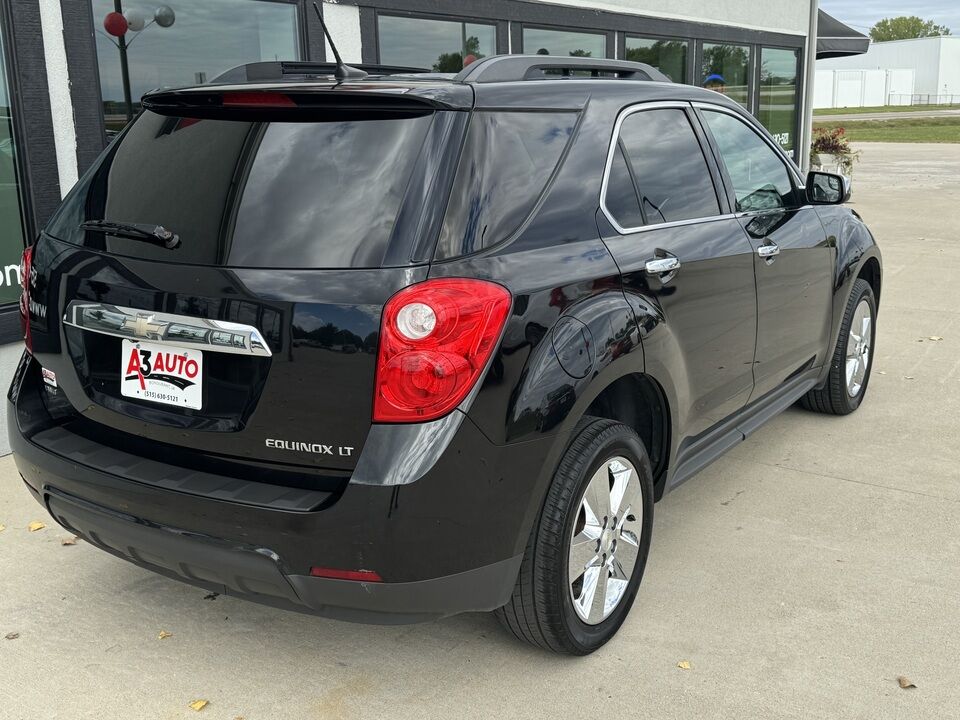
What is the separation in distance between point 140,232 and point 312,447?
82 cm

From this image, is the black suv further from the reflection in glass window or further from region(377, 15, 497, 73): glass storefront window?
the reflection in glass window

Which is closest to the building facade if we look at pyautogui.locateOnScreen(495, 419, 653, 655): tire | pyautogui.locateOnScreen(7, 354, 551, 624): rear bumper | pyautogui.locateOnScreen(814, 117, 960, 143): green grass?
pyautogui.locateOnScreen(7, 354, 551, 624): rear bumper

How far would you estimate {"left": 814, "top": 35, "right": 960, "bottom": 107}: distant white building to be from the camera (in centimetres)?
9838

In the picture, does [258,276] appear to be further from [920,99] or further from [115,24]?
[920,99]

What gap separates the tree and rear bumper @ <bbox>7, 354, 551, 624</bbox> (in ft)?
559

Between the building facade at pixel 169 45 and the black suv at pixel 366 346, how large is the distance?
2490 millimetres

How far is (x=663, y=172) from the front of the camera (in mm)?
3641

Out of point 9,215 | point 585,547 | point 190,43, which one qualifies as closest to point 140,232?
point 585,547

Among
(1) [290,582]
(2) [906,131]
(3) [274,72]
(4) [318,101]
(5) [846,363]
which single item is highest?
(3) [274,72]

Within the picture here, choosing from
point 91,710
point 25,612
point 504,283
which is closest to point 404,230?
point 504,283

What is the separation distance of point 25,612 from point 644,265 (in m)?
2.46

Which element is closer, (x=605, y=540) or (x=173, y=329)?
(x=173, y=329)

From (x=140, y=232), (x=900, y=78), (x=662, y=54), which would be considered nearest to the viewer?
(x=140, y=232)

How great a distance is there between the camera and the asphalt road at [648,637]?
3008 mm
